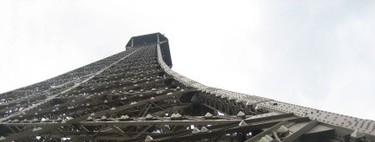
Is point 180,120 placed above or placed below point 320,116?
below

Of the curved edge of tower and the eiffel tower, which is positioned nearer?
the curved edge of tower

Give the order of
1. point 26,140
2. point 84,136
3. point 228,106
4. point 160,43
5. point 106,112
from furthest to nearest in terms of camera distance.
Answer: point 160,43
point 106,112
point 26,140
point 228,106
point 84,136

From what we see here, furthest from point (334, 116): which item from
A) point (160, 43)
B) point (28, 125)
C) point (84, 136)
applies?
point (160, 43)

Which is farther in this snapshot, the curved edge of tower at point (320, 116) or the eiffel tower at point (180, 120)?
the eiffel tower at point (180, 120)

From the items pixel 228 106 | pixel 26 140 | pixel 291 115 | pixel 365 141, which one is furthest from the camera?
pixel 26 140

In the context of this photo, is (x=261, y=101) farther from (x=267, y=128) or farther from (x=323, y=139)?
(x=323, y=139)

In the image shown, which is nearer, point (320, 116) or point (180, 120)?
Answer: point (320, 116)

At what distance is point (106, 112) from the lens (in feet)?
36.3

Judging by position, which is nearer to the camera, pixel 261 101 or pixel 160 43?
pixel 261 101

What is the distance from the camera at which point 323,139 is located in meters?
4.76

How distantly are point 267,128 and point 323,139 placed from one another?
0.86m

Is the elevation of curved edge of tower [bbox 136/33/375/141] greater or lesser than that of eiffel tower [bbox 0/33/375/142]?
greater

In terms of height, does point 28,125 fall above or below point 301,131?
below

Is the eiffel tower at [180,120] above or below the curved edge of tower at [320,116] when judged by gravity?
below
